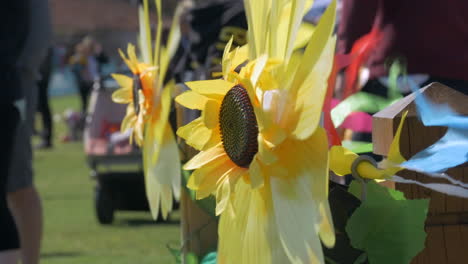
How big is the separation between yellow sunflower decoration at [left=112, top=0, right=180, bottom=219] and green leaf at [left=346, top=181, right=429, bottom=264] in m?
0.74

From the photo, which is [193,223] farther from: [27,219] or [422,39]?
[27,219]

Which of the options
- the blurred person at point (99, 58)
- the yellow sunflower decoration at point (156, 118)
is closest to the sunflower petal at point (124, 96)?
the yellow sunflower decoration at point (156, 118)

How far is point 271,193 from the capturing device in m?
1.11

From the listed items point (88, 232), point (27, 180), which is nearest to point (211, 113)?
point (27, 180)

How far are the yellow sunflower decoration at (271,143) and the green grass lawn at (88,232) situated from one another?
205 centimetres

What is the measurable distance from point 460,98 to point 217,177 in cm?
33

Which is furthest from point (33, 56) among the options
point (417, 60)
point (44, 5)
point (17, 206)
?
point (417, 60)

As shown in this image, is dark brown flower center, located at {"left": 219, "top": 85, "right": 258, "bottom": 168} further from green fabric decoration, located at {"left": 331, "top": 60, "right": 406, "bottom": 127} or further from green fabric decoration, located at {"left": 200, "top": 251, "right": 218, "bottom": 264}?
green fabric decoration, located at {"left": 200, "top": 251, "right": 218, "bottom": 264}

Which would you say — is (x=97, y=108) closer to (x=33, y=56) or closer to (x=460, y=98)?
(x=33, y=56)

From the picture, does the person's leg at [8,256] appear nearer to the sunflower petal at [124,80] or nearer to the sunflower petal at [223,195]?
the sunflower petal at [124,80]

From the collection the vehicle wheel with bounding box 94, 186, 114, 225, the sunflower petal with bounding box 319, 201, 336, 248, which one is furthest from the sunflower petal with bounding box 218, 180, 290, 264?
the vehicle wheel with bounding box 94, 186, 114, 225

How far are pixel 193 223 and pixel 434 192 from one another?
837 millimetres

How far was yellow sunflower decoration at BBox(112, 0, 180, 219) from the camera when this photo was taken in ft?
6.12

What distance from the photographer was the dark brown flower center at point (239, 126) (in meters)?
1.13
